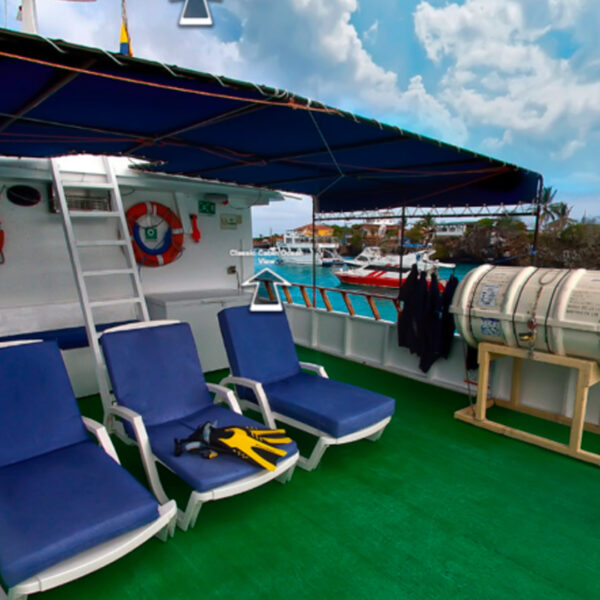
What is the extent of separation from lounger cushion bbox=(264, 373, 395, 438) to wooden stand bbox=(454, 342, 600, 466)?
0.90m

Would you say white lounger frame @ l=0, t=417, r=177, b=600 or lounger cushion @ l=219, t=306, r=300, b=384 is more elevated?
lounger cushion @ l=219, t=306, r=300, b=384

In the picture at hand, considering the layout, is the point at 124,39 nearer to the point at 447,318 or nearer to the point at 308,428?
the point at 308,428

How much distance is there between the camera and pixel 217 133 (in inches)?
114

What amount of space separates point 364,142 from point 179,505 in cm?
259

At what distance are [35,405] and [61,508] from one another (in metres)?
0.79

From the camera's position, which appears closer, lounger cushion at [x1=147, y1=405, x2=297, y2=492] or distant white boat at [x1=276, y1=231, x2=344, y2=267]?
lounger cushion at [x1=147, y1=405, x2=297, y2=492]

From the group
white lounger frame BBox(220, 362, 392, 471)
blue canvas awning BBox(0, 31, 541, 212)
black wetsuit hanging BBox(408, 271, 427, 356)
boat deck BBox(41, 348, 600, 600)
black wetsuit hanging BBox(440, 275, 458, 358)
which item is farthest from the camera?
black wetsuit hanging BBox(408, 271, 427, 356)

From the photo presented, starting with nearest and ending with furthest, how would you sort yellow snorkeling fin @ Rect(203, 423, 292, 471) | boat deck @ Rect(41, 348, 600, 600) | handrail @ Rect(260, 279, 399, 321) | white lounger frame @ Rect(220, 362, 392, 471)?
boat deck @ Rect(41, 348, 600, 600) → yellow snorkeling fin @ Rect(203, 423, 292, 471) → white lounger frame @ Rect(220, 362, 392, 471) → handrail @ Rect(260, 279, 399, 321)

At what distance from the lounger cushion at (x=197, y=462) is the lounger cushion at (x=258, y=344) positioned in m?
0.67

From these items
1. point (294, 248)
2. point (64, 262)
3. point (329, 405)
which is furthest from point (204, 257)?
point (294, 248)

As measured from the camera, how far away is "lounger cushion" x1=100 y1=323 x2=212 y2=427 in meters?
2.73

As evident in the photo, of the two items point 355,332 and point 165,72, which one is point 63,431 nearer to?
point 165,72

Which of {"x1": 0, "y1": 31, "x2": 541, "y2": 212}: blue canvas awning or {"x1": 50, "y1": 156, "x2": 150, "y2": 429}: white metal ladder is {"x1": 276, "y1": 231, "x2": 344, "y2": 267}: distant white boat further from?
{"x1": 50, "y1": 156, "x2": 150, "y2": 429}: white metal ladder

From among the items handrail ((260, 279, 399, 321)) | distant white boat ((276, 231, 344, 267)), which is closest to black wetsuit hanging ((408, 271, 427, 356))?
handrail ((260, 279, 399, 321))
